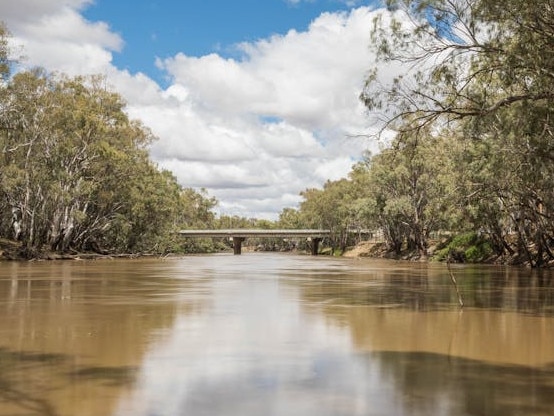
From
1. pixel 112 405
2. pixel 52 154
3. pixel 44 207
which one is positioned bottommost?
pixel 112 405

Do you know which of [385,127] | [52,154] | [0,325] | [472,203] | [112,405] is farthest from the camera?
[52,154]

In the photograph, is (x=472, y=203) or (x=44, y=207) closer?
(x=472, y=203)

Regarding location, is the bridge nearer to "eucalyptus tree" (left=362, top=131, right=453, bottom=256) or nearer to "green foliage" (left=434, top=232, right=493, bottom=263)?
"eucalyptus tree" (left=362, top=131, right=453, bottom=256)

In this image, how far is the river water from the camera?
7.50 meters

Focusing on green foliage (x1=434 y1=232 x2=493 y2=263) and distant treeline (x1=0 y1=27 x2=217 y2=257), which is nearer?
distant treeline (x1=0 y1=27 x2=217 y2=257)

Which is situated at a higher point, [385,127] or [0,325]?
[385,127]

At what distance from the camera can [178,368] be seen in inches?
372

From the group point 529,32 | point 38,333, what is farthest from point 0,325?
point 529,32

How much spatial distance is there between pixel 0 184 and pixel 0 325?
138ft

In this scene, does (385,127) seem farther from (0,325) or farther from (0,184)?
(0,184)

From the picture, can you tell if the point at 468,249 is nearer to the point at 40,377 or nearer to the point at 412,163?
the point at 412,163

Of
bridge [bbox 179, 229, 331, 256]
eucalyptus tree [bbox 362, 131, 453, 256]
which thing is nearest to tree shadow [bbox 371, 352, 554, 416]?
eucalyptus tree [bbox 362, 131, 453, 256]

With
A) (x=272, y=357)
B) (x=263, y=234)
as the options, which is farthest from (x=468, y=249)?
(x=263, y=234)

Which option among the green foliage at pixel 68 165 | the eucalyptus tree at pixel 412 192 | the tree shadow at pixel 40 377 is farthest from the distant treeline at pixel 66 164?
the tree shadow at pixel 40 377
